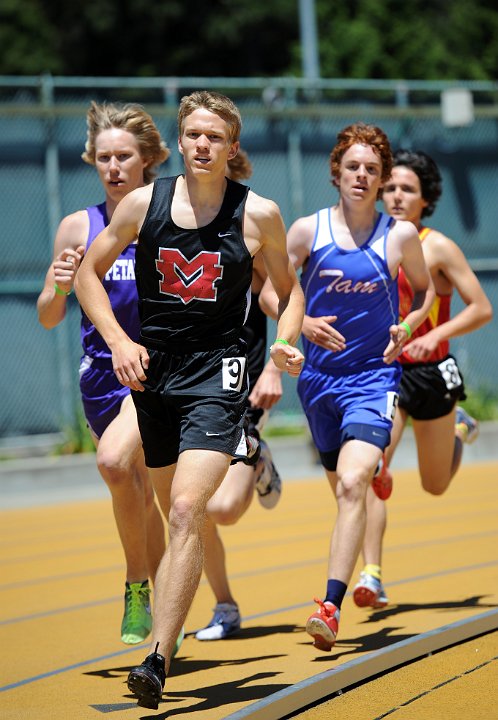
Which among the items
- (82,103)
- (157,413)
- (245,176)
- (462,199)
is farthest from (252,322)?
(462,199)

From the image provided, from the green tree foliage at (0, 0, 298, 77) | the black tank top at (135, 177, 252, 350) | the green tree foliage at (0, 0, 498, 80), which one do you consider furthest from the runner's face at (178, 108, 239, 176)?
the green tree foliage at (0, 0, 298, 77)

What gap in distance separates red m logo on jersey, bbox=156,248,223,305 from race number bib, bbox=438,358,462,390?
2.96 metres

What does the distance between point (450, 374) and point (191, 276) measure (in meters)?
3.06

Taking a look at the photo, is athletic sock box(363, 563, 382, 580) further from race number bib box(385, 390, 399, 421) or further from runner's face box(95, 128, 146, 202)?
runner's face box(95, 128, 146, 202)

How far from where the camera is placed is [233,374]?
18.1 feet

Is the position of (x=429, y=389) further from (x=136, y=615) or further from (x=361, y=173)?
(x=136, y=615)

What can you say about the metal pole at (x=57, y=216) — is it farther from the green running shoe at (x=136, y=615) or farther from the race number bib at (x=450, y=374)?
the green running shoe at (x=136, y=615)

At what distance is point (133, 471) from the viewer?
6.26 meters

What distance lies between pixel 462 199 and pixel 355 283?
1265 cm

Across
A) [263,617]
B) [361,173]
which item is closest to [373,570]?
[263,617]

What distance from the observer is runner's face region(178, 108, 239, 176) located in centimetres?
Result: 554

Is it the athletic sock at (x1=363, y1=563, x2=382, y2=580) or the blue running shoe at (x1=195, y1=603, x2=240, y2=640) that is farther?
the athletic sock at (x1=363, y1=563, x2=382, y2=580)

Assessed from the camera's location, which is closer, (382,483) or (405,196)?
(382,483)

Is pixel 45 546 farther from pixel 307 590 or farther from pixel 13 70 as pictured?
pixel 13 70
